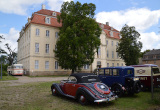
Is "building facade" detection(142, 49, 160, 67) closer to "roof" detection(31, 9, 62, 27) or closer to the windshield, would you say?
"roof" detection(31, 9, 62, 27)

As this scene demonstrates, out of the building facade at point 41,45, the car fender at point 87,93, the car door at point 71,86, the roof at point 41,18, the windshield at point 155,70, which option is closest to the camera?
the car fender at point 87,93

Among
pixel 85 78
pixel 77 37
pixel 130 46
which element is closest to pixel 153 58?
pixel 130 46

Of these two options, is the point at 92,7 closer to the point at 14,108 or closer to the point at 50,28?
the point at 50,28

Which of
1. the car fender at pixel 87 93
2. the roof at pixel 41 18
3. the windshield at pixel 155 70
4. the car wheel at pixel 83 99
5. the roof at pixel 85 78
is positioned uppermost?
the roof at pixel 41 18

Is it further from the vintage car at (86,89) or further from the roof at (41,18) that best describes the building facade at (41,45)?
the vintage car at (86,89)

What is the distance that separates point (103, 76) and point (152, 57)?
57281mm

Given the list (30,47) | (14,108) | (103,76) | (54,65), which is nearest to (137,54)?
(54,65)

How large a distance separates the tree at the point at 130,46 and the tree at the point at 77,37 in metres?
13.1

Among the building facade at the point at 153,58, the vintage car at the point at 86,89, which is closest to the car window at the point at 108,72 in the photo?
the vintage car at the point at 86,89

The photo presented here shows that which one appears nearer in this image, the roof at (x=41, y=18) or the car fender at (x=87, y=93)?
the car fender at (x=87, y=93)

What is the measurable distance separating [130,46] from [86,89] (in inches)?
1432

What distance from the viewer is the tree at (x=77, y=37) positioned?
27.9 m

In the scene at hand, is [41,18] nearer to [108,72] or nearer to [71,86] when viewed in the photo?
[108,72]

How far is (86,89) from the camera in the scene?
652cm
